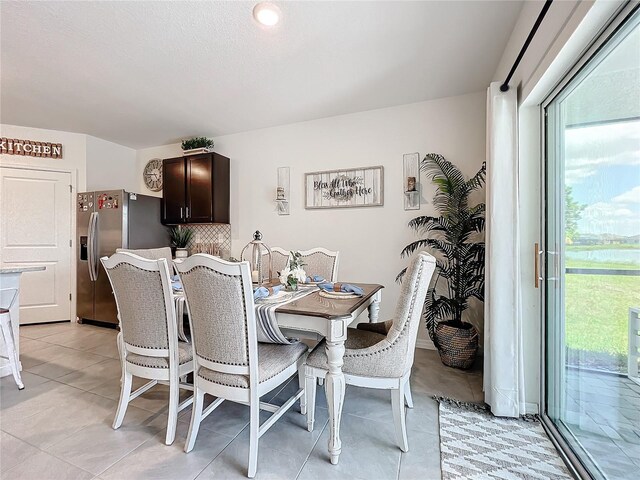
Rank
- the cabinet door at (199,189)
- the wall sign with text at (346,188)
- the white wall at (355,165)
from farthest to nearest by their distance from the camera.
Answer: the cabinet door at (199,189) → the wall sign with text at (346,188) → the white wall at (355,165)

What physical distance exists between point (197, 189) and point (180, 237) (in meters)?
0.89

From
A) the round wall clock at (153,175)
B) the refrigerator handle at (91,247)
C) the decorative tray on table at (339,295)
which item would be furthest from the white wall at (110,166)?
the decorative tray on table at (339,295)

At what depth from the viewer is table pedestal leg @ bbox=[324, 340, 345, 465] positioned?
1.46m

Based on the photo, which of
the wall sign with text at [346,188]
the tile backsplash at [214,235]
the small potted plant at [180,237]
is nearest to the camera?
the wall sign with text at [346,188]

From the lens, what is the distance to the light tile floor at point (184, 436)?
1.42 meters

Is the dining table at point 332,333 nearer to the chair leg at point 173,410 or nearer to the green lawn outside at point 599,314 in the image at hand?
the chair leg at point 173,410

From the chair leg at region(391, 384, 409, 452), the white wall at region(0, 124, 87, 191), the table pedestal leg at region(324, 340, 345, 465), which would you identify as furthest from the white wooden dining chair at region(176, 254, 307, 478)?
the white wall at region(0, 124, 87, 191)

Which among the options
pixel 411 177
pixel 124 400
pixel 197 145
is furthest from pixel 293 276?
pixel 197 145

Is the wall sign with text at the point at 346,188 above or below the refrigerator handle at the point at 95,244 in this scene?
above

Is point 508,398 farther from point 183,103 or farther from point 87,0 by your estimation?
point 183,103

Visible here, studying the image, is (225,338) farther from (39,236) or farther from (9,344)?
(39,236)

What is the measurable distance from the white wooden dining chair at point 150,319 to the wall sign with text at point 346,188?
7.53 feet

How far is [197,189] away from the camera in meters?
3.97

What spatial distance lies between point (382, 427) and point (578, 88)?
7.27 feet
